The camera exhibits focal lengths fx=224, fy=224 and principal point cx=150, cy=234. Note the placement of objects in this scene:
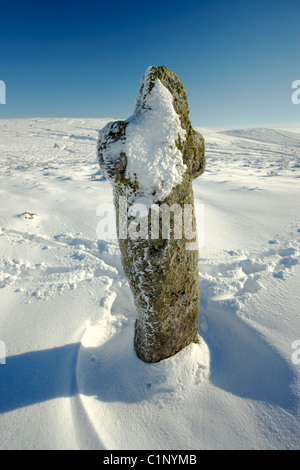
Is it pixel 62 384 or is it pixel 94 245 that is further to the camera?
pixel 94 245

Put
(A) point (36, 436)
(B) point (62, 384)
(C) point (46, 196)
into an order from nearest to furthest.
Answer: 1. (A) point (36, 436)
2. (B) point (62, 384)
3. (C) point (46, 196)

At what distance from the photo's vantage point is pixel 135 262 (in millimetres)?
1786

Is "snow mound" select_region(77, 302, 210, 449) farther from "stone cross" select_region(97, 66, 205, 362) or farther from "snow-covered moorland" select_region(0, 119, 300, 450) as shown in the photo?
"stone cross" select_region(97, 66, 205, 362)

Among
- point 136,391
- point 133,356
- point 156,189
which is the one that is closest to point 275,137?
point 156,189

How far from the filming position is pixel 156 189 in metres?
1.58

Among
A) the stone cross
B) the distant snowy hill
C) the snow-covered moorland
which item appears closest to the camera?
the stone cross

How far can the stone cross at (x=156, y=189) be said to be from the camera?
155 centimetres

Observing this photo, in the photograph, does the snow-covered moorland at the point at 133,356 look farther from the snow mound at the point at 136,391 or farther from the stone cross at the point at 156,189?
the stone cross at the point at 156,189

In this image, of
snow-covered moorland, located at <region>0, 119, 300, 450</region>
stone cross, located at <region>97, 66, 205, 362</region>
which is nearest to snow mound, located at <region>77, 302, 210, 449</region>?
snow-covered moorland, located at <region>0, 119, 300, 450</region>

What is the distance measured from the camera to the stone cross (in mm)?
1549
